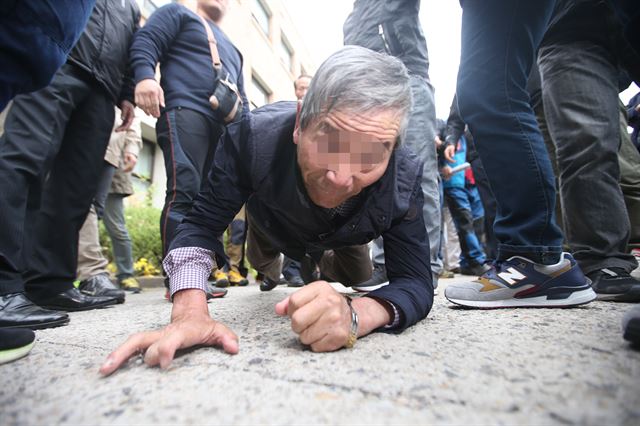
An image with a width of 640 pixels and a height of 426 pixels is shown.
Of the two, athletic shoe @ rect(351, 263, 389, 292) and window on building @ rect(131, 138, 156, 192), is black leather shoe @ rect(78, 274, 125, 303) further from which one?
window on building @ rect(131, 138, 156, 192)

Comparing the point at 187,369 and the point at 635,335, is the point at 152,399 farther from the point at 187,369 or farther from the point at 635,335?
the point at 635,335

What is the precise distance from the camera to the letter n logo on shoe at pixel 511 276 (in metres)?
1.27

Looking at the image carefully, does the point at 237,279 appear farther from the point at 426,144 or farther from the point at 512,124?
the point at 512,124

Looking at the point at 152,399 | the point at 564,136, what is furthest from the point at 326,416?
the point at 564,136

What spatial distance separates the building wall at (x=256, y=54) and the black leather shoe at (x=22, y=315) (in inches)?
237

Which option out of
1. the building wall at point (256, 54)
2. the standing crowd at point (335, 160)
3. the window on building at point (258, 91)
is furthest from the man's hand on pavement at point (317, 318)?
the window on building at point (258, 91)

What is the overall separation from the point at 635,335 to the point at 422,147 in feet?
4.93

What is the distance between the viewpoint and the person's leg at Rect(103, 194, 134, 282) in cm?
317

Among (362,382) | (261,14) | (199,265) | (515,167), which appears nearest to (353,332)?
(362,382)

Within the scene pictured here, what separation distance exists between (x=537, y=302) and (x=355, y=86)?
101 centimetres

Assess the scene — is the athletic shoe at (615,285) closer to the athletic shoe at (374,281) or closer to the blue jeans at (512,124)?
the blue jeans at (512,124)

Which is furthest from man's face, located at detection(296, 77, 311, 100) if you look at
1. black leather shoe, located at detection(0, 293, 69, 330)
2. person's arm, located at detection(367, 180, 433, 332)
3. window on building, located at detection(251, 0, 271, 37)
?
window on building, located at detection(251, 0, 271, 37)

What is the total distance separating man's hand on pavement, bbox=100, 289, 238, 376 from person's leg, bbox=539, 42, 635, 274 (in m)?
1.48

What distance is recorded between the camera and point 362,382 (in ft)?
2.03
